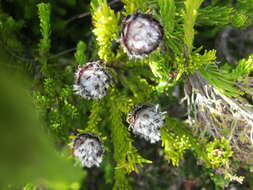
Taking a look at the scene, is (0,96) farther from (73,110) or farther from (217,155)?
(217,155)

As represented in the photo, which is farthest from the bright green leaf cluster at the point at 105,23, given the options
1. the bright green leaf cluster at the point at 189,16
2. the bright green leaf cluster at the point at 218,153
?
the bright green leaf cluster at the point at 218,153

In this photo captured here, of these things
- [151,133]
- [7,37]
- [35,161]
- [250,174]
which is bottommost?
[250,174]

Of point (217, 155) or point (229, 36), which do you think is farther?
point (229, 36)

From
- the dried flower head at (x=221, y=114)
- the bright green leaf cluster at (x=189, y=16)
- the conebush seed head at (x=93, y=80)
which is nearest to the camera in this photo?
the bright green leaf cluster at (x=189, y=16)

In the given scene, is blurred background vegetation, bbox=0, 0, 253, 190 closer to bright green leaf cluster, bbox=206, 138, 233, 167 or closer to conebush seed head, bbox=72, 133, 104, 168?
conebush seed head, bbox=72, 133, 104, 168

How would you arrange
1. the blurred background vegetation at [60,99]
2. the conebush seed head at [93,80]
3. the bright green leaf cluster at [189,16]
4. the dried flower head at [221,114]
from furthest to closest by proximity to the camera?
the dried flower head at [221,114] → the conebush seed head at [93,80] → the bright green leaf cluster at [189,16] → the blurred background vegetation at [60,99]

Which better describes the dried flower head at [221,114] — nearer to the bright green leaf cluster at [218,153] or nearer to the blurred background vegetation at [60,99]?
the bright green leaf cluster at [218,153]

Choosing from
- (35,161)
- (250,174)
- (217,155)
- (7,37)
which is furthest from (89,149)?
(250,174)
